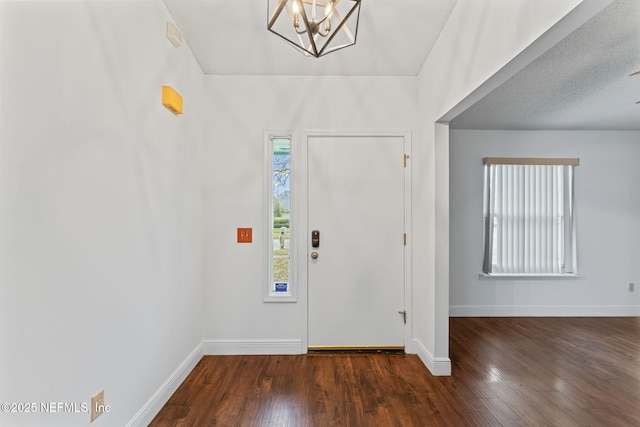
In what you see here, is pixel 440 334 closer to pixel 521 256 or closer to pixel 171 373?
pixel 171 373

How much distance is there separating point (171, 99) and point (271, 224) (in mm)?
1331

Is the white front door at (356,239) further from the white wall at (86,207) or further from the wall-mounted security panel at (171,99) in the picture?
the white wall at (86,207)

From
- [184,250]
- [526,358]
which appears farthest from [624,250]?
[184,250]

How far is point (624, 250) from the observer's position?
4.14 m

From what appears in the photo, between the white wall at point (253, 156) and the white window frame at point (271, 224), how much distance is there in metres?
0.04

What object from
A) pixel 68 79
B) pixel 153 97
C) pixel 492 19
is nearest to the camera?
pixel 68 79

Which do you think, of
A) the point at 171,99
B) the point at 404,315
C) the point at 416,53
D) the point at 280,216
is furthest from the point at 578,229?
the point at 171,99

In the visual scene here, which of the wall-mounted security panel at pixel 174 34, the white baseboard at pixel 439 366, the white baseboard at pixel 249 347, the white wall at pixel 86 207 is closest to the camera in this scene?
the white wall at pixel 86 207

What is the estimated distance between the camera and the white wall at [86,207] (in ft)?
3.46

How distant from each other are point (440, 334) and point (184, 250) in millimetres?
2185

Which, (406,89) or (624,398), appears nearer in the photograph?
(624,398)

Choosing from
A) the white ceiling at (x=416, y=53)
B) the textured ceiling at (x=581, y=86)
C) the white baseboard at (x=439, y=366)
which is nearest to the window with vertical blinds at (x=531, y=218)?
the textured ceiling at (x=581, y=86)

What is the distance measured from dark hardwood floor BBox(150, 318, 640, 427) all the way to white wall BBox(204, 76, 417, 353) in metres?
0.31

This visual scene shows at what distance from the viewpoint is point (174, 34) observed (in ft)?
7.06
